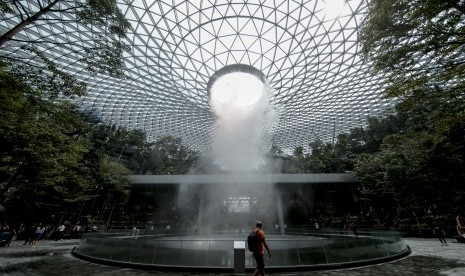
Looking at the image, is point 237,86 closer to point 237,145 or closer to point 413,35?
point 237,145

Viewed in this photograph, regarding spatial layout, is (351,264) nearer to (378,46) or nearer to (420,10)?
(378,46)

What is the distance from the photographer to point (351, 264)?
941cm

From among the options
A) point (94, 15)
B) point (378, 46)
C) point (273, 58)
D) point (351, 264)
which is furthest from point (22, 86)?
point (273, 58)

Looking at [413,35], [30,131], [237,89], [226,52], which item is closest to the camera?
[413,35]

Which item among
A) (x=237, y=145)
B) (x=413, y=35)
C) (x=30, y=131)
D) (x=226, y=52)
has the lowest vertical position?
(x=413, y=35)

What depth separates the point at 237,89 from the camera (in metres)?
31.6

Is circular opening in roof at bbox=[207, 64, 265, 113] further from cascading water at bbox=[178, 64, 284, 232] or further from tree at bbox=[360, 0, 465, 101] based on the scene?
tree at bbox=[360, 0, 465, 101]

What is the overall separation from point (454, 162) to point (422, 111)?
61.6ft

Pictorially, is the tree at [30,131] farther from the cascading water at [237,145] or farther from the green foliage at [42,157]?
the cascading water at [237,145]

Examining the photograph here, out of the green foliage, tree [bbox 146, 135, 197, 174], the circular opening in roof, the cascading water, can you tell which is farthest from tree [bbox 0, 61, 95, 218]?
tree [bbox 146, 135, 197, 174]

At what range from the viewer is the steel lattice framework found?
22164 mm

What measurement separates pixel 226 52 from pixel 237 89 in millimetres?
5736

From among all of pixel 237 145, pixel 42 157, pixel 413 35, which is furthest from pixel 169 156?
pixel 413 35

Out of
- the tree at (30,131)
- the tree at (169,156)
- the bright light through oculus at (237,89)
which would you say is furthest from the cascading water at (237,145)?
the tree at (169,156)
